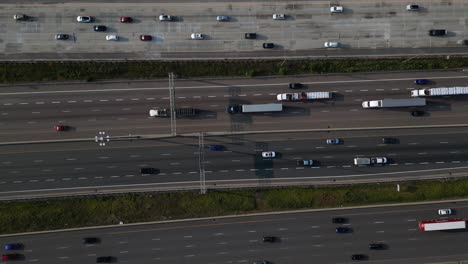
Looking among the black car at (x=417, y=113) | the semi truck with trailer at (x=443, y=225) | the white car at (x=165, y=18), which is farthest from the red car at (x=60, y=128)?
the semi truck with trailer at (x=443, y=225)

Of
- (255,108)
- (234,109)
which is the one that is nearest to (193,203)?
(234,109)

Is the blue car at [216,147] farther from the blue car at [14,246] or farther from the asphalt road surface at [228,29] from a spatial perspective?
the blue car at [14,246]

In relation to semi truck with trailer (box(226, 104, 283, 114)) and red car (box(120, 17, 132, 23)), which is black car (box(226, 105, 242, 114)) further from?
red car (box(120, 17, 132, 23))

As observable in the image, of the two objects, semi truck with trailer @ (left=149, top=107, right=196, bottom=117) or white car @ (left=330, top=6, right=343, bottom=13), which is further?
white car @ (left=330, top=6, right=343, bottom=13)

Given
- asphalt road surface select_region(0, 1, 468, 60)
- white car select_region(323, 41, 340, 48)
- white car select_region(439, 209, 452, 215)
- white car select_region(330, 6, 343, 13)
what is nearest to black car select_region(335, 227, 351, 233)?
white car select_region(439, 209, 452, 215)

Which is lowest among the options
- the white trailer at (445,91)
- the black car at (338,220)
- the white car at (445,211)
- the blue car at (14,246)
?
the blue car at (14,246)

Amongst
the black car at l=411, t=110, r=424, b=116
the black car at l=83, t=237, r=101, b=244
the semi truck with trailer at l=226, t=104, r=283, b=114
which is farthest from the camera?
the black car at l=411, t=110, r=424, b=116

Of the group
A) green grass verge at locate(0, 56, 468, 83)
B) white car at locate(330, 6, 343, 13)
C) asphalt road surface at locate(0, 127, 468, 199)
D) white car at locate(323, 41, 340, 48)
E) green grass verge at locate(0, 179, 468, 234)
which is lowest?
green grass verge at locate(0, 179, 468, 234)
